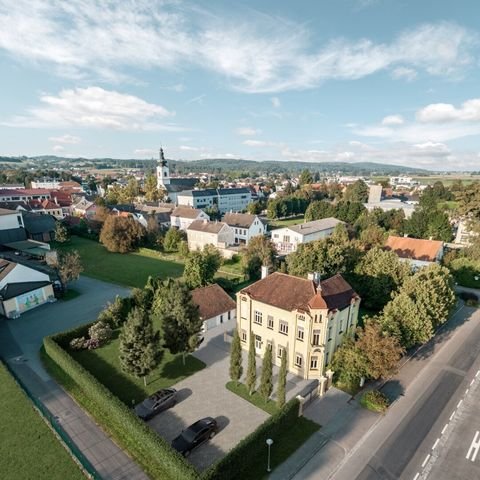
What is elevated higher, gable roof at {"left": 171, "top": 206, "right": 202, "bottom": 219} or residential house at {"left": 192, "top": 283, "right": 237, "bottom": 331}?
gable roof at {"left": 171, "top": 206, "right": 202, "bottom": 219}

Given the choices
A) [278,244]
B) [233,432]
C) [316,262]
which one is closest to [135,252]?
[278,244]

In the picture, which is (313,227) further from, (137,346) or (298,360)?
(137,346)

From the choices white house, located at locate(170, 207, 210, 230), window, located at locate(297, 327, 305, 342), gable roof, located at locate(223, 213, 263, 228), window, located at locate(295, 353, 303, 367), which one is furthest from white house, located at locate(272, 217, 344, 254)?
window, located at locate(297, 327, 305, 342)

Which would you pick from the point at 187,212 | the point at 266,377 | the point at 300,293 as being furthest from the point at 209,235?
the point at 266,377

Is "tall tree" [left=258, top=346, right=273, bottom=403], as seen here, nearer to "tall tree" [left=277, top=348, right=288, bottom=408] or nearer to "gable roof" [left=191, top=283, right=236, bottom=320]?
"tall tree" [left=277, top=348, right=288, bottom=408]

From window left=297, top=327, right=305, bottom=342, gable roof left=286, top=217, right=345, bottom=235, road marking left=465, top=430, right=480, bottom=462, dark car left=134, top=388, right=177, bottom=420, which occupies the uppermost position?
gable roof left=286, top=217, right=345, bottom=235

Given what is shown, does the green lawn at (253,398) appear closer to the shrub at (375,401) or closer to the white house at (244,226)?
the shrub at (375,401)

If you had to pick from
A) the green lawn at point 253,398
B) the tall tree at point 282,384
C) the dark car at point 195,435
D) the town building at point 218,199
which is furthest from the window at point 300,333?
the town building at point 218,199
